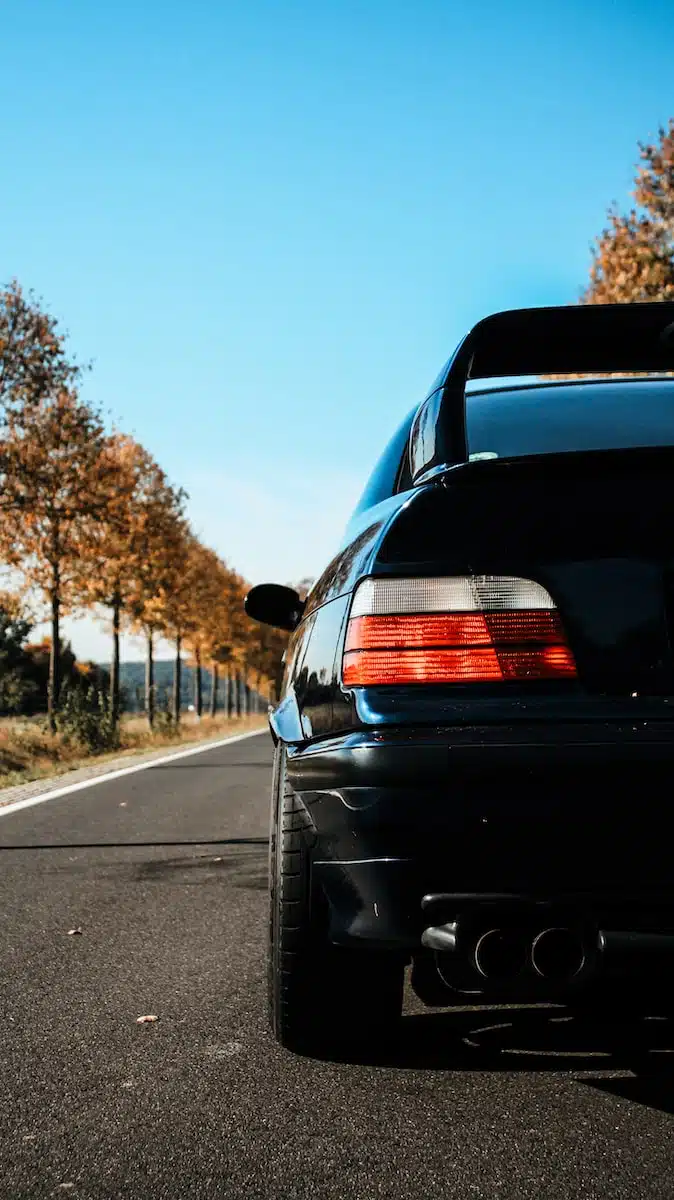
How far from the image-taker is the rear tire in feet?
9.77

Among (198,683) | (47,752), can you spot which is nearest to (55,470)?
(47,752)

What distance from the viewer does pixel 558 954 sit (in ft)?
8.36

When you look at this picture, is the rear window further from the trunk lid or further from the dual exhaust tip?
the dual exhaust tip

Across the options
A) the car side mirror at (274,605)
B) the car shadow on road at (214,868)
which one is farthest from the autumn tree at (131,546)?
the car side mirror at (274,605)

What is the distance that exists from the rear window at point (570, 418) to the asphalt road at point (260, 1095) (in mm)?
1506

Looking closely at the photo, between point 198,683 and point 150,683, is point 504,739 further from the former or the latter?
point 198,683

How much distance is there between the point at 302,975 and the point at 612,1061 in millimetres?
885

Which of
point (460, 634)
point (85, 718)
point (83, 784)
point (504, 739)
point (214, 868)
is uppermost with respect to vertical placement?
point (460, 634)

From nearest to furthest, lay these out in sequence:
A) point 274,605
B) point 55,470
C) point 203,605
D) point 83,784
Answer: point 274,605 → point 83,784 → point 55,470 → point 203,605

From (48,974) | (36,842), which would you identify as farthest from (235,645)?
(48,974)

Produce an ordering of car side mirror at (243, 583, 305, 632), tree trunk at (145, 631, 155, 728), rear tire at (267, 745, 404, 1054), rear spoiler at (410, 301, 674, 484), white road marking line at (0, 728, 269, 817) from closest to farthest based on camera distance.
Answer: rear tire at (267, 745, 404, 1054)
rear spoiler at (410, 301, 674, 484)
car side mirror at (243, 583, 305, 632)
white road marking line at (0, 728, 269, 817)
tree trunk at (145, 631, 155, 728)

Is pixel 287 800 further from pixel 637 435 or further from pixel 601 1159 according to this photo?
pixel 637 435

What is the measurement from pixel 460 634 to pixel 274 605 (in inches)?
85.2

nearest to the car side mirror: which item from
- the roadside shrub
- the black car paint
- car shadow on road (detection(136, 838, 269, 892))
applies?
the black car paint
